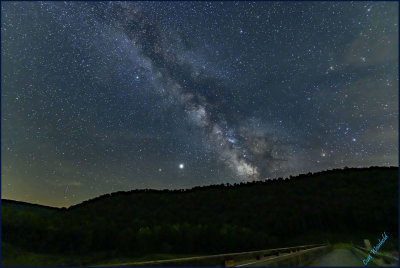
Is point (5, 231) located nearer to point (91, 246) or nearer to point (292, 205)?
point (91, 246)

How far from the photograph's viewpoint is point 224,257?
35.8ft

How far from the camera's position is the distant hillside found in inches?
4781

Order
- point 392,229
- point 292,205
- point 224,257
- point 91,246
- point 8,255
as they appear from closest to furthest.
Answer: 1. point 224,257
2. point 8,255
3. point 91,246
4. point 392,229
5. point 292,205

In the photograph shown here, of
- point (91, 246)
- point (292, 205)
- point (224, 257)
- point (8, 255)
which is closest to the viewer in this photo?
point (224, 257)

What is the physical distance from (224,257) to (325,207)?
158 metres

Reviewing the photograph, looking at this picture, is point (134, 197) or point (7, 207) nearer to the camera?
point (7, 207)

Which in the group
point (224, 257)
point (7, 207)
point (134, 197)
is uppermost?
point (134, 197)

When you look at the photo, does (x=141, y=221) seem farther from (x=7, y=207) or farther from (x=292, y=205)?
(x=292, y=205)

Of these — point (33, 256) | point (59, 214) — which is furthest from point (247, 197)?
point (33, 256)

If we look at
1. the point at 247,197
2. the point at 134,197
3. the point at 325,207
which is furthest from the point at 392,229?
the point at 134,197

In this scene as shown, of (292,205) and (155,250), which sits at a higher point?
(292,205)

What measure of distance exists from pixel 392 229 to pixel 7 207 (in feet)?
474

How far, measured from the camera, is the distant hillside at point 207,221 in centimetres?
12144

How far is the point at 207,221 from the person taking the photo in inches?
6304
